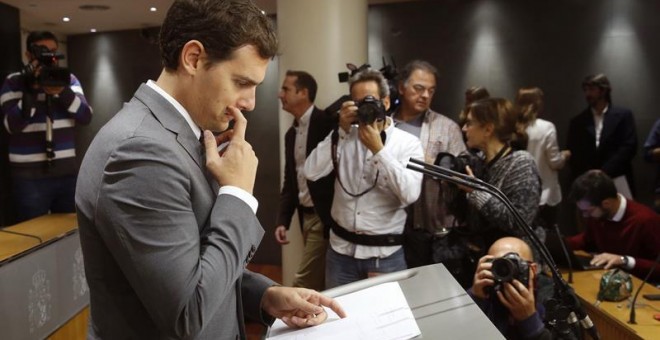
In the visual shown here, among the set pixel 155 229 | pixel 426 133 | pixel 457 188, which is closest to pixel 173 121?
pixel 155 229

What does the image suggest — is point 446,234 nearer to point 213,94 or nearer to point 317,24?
point 317,24

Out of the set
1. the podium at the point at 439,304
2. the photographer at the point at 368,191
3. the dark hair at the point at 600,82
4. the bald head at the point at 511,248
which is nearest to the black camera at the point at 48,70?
the photographer at the point at 368,191

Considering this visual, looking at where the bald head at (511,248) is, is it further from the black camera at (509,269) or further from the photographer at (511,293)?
the black camera at (509,269)

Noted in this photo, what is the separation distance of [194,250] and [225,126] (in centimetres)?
24

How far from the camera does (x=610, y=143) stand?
15.1ft

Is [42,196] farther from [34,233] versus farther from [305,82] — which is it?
[305,82]

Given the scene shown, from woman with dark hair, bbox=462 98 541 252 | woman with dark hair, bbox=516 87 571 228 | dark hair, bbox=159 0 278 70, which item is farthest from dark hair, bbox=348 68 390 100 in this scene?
woman with dark hair, bbox=516 87 571 228

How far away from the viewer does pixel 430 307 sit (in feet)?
2.96

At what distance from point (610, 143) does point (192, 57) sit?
14.7 feet

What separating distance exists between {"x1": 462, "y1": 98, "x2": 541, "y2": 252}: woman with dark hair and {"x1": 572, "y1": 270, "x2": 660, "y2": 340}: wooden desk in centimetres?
41

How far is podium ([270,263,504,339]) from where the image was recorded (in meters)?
0.80

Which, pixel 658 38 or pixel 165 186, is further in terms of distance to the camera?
pixel 658 38

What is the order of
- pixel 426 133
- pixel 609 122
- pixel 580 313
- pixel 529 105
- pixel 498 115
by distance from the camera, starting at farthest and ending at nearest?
pixel 609 122 < pixel 529 105 < pixel 426 133 < pixel 498 115 < pixel 580 313

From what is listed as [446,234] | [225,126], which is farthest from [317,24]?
[225,126]
